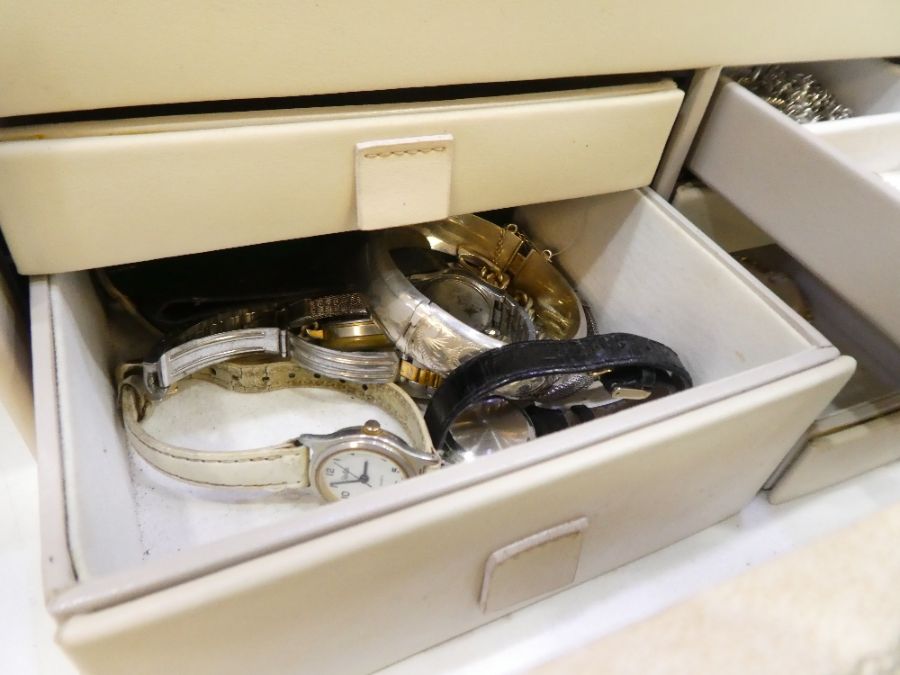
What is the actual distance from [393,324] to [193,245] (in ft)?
0.51

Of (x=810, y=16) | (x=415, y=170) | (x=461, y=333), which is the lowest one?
(x=461, y=333)

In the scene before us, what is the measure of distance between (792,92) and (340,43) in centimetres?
46

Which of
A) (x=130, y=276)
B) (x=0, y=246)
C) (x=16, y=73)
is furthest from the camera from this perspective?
(x=130, y=276)

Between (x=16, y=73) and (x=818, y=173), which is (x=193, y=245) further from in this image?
(x=818, y=173)

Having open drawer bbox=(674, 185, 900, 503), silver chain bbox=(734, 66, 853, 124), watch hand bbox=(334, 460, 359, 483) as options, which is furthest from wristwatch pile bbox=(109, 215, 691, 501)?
silver chain bbox=(734, 66, 853, 124)

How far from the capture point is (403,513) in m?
0.28

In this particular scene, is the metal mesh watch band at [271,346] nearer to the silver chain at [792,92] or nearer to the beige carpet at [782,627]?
the beige carpet at [782,627]

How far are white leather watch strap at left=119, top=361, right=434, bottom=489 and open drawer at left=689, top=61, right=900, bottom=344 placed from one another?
0.29 meters

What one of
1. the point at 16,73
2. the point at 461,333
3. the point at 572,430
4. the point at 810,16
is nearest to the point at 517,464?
the point at 572,430

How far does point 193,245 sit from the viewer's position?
370 millimetres

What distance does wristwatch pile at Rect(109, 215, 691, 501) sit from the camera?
406mm

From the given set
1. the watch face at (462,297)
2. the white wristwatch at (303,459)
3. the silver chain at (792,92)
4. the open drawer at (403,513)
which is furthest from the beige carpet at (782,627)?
the silver chain at (792,92)

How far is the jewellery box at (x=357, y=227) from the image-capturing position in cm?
27

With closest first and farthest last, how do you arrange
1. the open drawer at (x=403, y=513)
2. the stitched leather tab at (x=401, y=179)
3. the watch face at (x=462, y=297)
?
the open drawer at (x=403, y=513) → the stitched leather tab at (x=401, y=179) → the watch face at (x=462, y=297)
